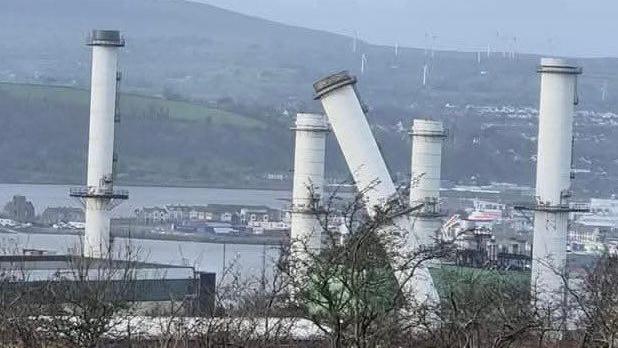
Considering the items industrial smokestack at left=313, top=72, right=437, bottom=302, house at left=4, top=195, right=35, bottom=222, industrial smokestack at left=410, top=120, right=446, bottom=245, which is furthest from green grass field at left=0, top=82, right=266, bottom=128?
industrial smokestack at left=313, top=72, right=437, bottom=302

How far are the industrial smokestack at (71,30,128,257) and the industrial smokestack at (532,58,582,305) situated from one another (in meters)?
7.10

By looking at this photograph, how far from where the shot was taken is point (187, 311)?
18.9 meters

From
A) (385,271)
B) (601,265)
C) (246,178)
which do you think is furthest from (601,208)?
(385,271)

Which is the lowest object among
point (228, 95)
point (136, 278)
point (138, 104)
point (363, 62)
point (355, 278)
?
point (136, 278)

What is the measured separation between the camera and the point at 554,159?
2553 cm

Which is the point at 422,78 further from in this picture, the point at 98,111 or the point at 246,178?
the point at 98,111

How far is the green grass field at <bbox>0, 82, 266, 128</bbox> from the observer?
6562 centimetres

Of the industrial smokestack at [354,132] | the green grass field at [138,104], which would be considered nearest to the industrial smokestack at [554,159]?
the industrial smokestack at [354,132]

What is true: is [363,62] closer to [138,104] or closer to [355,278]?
[138,104]

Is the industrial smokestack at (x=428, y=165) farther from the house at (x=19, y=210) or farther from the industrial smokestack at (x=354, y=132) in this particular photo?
the house at (x=19, y=210)

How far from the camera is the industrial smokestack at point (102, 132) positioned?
2705 cm

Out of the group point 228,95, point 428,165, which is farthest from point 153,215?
point 228,95

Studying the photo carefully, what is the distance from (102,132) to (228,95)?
204ft

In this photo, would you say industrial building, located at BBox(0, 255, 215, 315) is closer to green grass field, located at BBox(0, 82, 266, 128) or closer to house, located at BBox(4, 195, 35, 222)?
house, located at BBox(4, 195, 35, 222)
